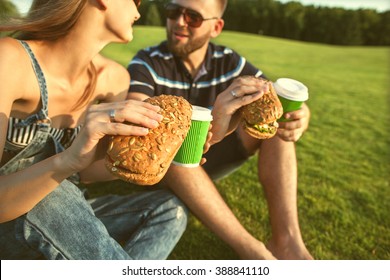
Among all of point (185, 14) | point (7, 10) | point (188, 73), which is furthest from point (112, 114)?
point (185, 14)

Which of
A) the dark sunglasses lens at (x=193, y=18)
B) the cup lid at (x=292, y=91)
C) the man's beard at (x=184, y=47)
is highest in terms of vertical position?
the dark sunglasses lens at (x=193, y=18)

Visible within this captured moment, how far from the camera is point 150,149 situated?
5.74 ft

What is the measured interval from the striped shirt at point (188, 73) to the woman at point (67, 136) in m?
0.32

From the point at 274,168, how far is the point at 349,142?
13.0ft

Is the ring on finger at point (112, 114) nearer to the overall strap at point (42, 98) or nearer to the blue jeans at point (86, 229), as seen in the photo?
the blue jeans at point (86, 229)

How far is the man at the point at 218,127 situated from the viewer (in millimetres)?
2604

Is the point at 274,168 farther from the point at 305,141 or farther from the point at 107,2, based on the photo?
the point at 305,141

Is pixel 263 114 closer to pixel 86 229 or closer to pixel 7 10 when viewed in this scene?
pixel 86 229

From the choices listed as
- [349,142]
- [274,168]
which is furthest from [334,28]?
[274,168]

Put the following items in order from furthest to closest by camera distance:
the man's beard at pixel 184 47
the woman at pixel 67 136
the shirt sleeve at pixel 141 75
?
the man's beard at pixel 184 47 → the shirt sleeve at pixel 141 75 → the woman at pixel 67 136

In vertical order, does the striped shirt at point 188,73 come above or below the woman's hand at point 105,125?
below

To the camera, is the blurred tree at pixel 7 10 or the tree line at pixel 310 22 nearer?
the blurred tree at pixel 7 10

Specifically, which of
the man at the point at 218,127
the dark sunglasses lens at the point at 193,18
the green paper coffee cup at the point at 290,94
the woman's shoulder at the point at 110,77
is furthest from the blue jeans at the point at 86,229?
the dark sunglasses lens at the point at 193,18

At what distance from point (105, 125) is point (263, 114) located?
3.10 ft
